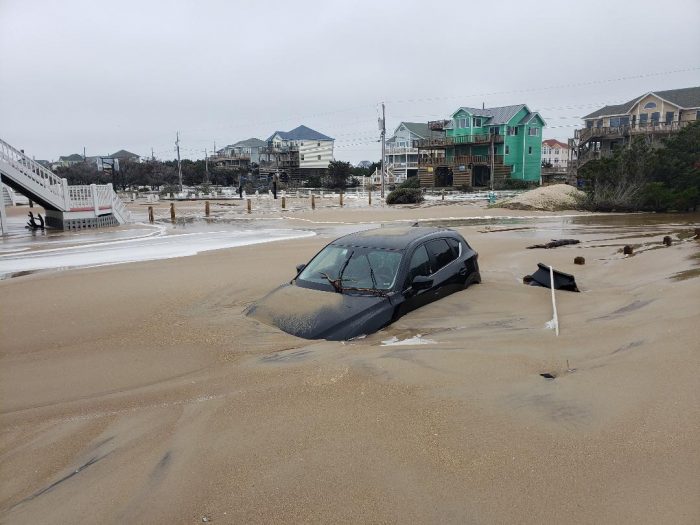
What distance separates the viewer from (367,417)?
12.3ft

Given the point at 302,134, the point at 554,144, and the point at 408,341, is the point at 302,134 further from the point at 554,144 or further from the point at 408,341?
the point at 408,341

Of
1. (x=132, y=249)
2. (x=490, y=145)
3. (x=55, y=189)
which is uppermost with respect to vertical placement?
(x=490, y=145)

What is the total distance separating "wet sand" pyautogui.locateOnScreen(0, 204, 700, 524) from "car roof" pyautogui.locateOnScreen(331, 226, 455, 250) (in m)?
0.91

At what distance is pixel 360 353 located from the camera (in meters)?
5.05

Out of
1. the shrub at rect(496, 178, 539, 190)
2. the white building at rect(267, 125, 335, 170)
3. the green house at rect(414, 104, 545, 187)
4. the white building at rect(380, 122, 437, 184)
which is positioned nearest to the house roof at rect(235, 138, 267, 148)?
the white building at rect(267, 125, 335, 170)

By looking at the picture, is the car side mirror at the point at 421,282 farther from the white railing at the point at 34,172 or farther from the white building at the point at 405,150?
the white building at the point at 405,150

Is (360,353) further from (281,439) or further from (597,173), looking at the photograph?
(597,173)

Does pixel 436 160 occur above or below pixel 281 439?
above

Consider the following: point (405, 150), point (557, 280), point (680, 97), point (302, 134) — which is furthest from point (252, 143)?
point (557, 280)

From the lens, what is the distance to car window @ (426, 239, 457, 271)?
7.15 metres

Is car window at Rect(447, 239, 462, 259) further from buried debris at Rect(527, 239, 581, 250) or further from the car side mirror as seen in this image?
buried debris at Rect(527, 239, 581, 250)

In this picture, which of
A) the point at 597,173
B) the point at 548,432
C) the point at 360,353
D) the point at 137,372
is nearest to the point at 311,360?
the point at 360,353

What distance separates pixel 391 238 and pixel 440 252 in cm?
75

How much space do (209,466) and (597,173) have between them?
27922mm
